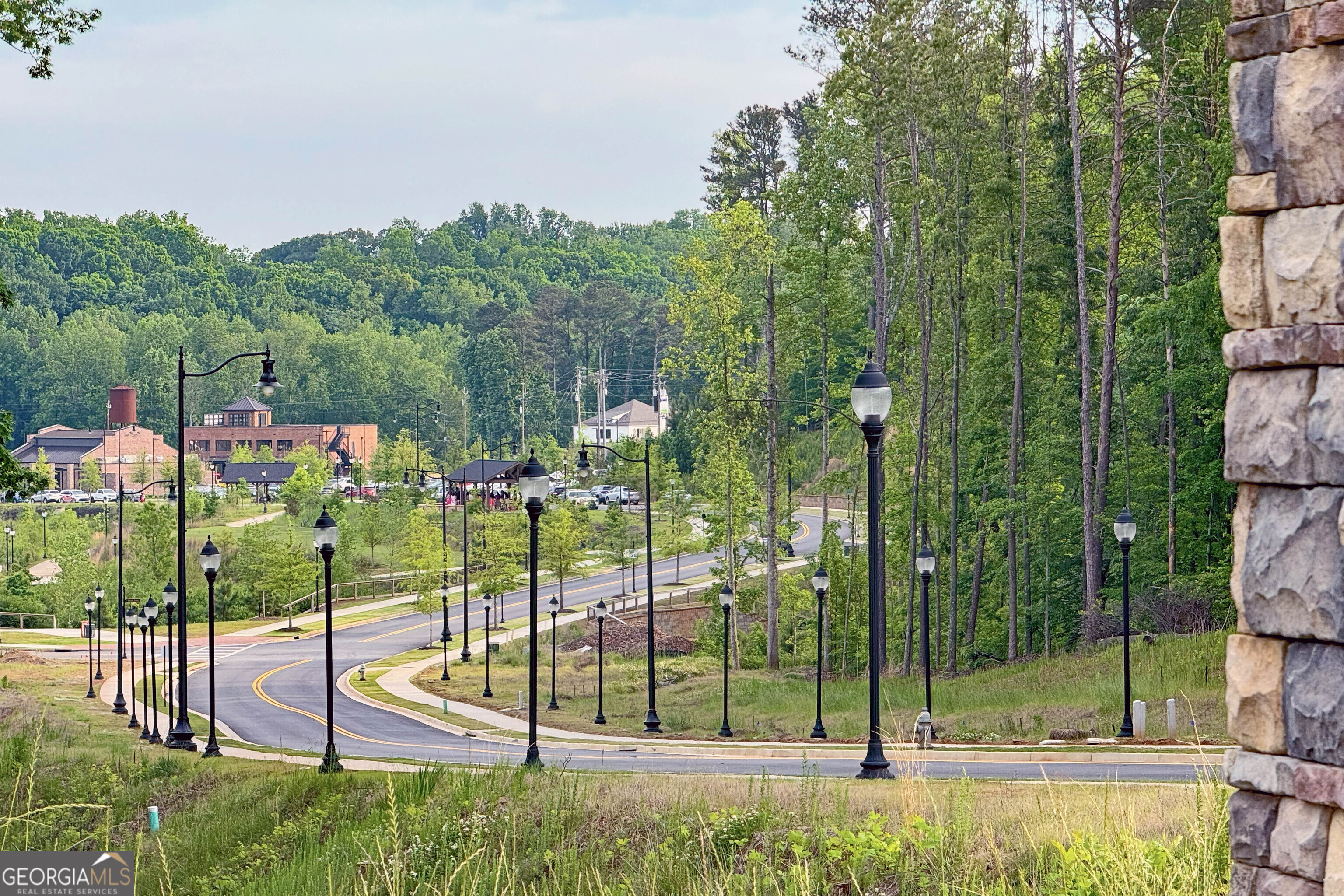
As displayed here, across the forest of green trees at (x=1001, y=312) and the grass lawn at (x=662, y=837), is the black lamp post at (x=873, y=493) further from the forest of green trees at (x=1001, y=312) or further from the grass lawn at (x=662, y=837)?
the forest of green trees at (x=1001, y=312)

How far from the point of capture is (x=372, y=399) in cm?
14738

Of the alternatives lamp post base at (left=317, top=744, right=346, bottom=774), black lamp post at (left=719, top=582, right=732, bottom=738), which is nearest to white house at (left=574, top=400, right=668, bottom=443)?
black lamp post at (left=719, top=582, right=732, bottom=738)

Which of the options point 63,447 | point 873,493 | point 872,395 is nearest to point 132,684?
point 873,493

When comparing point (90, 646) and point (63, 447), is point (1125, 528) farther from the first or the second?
point (63, 447)

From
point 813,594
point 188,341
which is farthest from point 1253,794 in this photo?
point 188,341

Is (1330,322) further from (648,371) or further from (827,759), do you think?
(648,371)

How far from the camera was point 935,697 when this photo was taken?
28703 millimetres

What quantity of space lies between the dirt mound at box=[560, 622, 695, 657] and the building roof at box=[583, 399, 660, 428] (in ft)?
256

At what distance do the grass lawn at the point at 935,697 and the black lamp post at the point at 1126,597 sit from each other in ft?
1.38

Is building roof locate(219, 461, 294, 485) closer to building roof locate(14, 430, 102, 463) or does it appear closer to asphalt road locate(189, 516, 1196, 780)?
building roof locate(14, 430, 102, 463)

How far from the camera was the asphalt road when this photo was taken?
17656mm

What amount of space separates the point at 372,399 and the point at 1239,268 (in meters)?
147

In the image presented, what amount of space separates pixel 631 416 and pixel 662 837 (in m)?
126

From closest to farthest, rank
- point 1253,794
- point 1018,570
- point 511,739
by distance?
1. point 1253,794
2. point 511,739
3. point 1018,570
